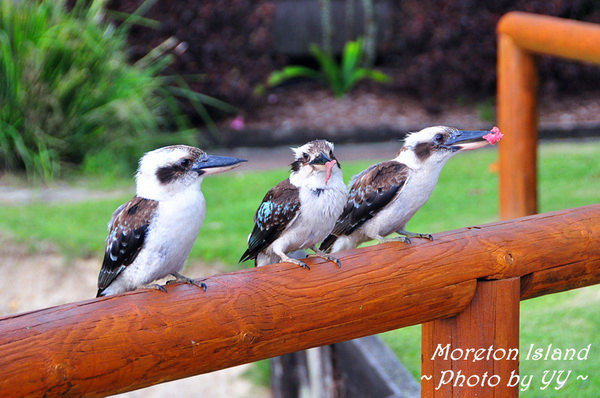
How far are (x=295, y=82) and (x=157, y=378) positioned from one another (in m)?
8.27

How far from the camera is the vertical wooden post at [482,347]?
217 centimetres

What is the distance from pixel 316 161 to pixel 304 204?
5.8 inches

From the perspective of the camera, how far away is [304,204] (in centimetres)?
222

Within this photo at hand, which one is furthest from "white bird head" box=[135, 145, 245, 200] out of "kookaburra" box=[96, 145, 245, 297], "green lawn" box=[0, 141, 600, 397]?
"green lawn" box=[0, 141, 600, 397]

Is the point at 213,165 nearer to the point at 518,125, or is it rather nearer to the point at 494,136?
the point at 494,136

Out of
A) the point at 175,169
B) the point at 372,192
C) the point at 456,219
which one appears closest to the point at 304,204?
the point at 372,192

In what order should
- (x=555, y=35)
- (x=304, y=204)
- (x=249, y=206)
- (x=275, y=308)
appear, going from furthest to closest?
(x=249, y=206) → (x=555, y=35) → (x=304, y=204) → (x=275, y=308)

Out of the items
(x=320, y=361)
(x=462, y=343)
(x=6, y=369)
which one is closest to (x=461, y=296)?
(x=462, y=343)

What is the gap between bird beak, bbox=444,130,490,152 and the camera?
7.07 ft

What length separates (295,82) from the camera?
988 centimetres

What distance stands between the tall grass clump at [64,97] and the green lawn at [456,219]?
516mm

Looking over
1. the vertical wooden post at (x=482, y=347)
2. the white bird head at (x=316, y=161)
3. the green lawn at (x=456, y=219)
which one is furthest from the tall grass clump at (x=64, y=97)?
the vertical wooden post at (x=482, y=347)

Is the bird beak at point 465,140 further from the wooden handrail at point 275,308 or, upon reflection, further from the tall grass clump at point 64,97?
the tall grass clump at point 64,97

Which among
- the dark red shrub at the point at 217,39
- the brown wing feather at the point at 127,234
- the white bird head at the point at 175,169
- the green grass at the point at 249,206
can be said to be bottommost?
the brown wing feather at the point at 127,234
